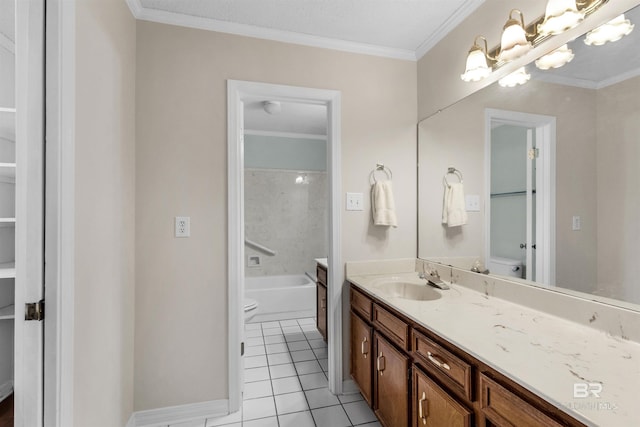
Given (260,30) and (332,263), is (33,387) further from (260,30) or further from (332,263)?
(260,30)

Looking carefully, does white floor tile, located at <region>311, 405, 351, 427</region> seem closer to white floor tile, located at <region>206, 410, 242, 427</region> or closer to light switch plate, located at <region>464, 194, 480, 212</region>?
white floor tile, located at <region>206, 410, 242, 427</region>

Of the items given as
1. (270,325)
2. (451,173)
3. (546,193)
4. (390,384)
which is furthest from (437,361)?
(270,325)

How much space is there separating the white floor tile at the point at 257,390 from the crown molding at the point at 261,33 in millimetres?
2322

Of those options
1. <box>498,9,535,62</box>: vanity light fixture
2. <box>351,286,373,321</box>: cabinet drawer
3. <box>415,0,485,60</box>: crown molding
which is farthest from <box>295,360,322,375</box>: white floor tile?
<box>415,0,485,60</box>: crown molding

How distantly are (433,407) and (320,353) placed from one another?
1.56 m

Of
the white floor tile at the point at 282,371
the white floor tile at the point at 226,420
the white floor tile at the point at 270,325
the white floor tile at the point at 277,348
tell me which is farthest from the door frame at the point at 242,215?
the white floor tile at the point at 270,325

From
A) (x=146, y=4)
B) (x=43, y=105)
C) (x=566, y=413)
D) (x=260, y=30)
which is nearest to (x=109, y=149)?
(x=43, y=105)

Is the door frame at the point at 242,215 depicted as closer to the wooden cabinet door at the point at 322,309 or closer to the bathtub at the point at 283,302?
the wooden cabinet door at the point at 322,309

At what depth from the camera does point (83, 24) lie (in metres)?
1.10

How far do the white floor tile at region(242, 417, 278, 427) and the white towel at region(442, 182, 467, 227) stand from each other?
1588 millimetres

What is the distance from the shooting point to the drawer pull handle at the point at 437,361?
1.07 m

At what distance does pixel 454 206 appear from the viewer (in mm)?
1894

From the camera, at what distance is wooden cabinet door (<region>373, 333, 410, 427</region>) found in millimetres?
1341

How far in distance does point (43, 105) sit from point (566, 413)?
5.48 feet
